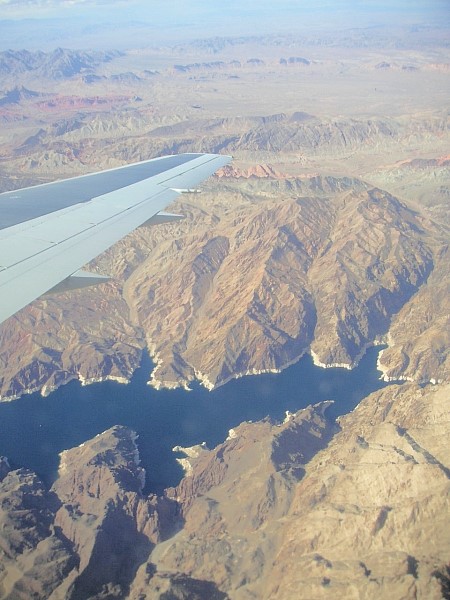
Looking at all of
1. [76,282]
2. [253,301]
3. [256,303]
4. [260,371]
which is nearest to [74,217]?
[76,282]

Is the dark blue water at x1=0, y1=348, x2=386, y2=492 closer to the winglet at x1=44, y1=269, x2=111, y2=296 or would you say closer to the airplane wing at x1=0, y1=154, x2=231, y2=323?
the airplane wing at x1=0, y1=154, x2=231, y2=323

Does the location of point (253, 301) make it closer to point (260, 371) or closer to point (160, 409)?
point (260, 371)

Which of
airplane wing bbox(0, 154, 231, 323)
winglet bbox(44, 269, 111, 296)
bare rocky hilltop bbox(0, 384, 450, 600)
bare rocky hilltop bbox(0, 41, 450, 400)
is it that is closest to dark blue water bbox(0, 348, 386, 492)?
bare rocky hilltop bbox(0, 41, 450, 400)

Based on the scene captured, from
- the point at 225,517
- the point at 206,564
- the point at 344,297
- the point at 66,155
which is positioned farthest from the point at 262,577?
the point at 66,155

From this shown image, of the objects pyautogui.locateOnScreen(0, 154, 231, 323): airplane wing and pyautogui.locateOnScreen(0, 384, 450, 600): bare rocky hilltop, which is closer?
pyautogui.locateOnScreen(0, 154, 231, 323): airplane wing

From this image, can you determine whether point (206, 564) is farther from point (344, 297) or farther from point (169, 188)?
point (344, 297)

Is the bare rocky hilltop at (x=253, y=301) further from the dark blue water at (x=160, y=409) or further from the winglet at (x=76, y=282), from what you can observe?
the winglet at (x=76, y=282)
